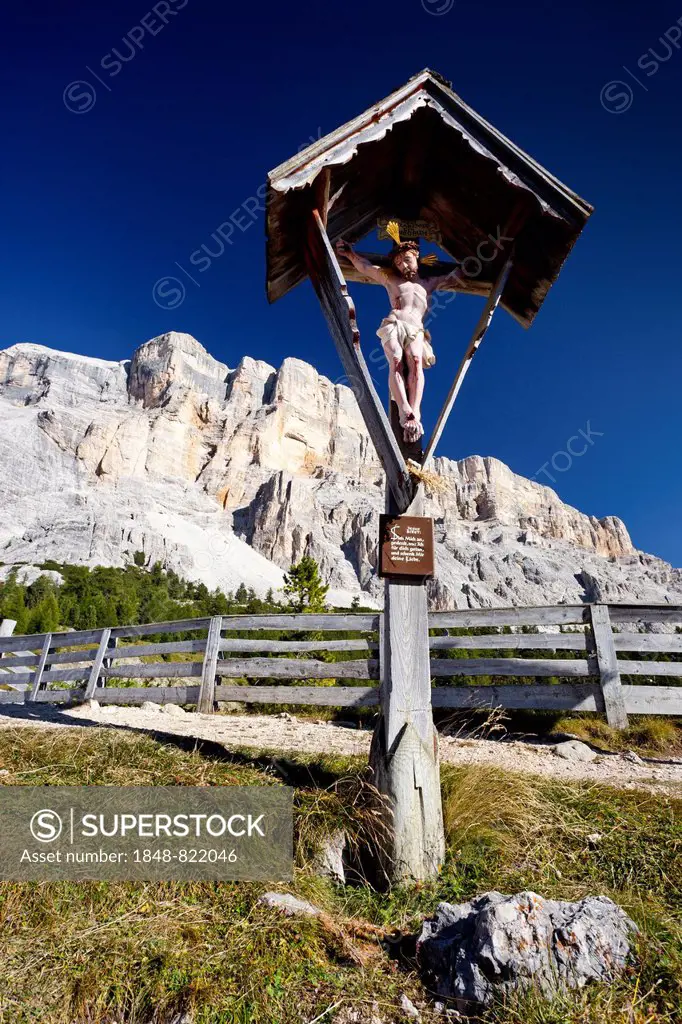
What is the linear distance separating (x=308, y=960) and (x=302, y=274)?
4.19 metres

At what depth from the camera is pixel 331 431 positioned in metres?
120

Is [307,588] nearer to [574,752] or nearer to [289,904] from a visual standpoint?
[574,752]

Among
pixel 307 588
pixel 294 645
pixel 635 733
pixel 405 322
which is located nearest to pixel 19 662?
pixel 294 645

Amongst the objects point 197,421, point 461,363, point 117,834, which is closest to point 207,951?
point 117,834

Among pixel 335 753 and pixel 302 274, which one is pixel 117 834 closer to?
pixel 335 753

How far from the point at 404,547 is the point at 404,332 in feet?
4.77

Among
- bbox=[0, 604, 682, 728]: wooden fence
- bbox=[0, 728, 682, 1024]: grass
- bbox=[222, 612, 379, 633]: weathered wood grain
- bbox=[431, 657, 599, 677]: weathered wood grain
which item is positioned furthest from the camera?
bbox=[222, 612, 379, 633]: weathered wood grain

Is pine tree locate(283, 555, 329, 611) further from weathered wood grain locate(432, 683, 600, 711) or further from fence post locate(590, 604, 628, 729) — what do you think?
fence post locate(590, 604, 628, 729)

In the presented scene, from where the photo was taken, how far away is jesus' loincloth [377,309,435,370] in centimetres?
337

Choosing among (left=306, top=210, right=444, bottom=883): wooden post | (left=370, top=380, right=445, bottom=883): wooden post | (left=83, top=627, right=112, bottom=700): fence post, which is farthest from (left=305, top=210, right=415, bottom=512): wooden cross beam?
(left=83, top=627, right=112, bottom=700): fence post

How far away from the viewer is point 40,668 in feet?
29.9

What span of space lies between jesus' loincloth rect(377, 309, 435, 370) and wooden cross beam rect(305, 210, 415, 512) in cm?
30

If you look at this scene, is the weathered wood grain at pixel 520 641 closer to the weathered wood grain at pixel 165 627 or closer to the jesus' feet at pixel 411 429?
the jesus' feet at pixel 411 429

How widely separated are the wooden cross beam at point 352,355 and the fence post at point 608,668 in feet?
12.2
